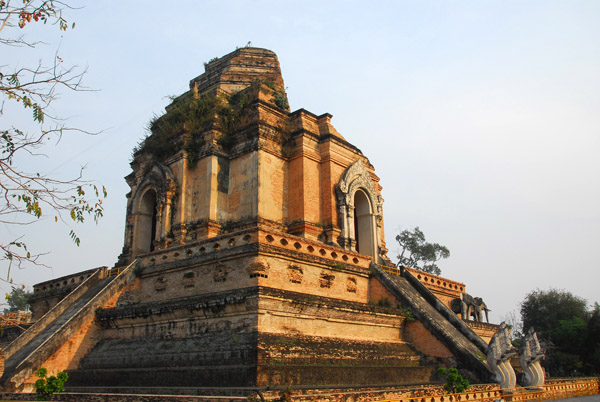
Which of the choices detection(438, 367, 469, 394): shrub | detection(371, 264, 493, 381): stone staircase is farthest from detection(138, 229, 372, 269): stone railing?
detection(438, 367, 469, 394): shrub

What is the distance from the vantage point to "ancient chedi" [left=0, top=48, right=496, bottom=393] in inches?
437

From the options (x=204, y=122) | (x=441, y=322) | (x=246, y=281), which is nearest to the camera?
(x=246, y=281)

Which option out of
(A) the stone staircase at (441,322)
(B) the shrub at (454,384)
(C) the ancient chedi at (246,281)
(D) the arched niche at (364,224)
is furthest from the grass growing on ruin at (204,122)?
(B) the shrub at (454,384)

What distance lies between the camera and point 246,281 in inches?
487

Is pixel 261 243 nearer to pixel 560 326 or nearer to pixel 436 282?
pixel 436 282

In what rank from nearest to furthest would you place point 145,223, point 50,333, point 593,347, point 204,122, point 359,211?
point 50,333 → point 204,122 → point 145,223 → point 359,211 → point 593,347

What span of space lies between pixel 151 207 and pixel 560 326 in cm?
2633

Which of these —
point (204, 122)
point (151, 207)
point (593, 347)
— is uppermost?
point (204, 122)

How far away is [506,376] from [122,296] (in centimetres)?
1080

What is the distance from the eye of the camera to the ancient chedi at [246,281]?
11.1 m

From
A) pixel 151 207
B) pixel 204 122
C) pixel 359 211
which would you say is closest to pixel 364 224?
pixel 359 211

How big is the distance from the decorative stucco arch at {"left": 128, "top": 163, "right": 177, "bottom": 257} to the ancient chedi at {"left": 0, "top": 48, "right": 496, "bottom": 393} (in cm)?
7

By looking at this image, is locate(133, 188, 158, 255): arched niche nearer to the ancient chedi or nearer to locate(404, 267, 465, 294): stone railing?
the ancient chedi

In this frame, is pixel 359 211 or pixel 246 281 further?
pixel 359 211
